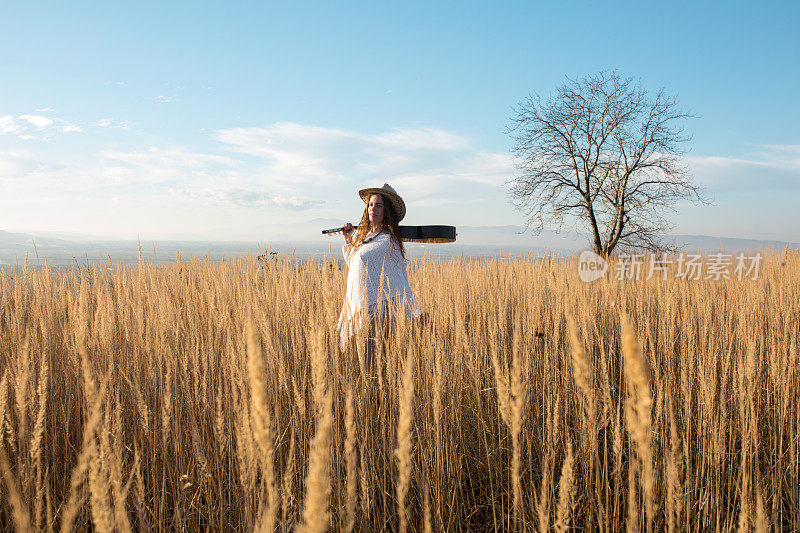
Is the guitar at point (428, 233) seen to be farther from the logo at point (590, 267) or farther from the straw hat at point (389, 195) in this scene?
the logo at point (590, 267)

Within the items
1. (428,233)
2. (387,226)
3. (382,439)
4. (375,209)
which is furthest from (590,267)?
(382,439)

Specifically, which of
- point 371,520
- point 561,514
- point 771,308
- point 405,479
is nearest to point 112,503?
point 371,520

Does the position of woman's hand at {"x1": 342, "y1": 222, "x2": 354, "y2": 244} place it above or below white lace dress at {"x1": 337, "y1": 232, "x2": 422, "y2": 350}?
above

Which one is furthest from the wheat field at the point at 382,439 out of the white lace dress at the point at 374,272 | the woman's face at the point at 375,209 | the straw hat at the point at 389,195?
the straw hat at the point at 389,195

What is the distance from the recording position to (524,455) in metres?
1.76

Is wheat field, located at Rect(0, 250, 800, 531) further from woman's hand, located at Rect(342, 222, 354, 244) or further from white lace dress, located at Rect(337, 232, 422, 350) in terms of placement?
woman's hand, located at Rect(342, 222, 354, 244)

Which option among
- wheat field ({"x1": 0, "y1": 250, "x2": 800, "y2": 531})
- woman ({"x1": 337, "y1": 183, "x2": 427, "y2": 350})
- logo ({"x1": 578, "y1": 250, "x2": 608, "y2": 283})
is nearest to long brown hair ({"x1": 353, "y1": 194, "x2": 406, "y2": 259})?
woman ({"x1": 337, "y1": 183, "x2": 427, "y2": 350})

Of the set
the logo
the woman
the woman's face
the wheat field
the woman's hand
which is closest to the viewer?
the wheat field

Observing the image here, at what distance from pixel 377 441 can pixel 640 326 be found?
2262 millimetres

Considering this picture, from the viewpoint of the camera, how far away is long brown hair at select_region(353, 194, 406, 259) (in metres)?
3.14

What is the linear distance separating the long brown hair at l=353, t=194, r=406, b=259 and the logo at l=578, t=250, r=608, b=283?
2.81 metres

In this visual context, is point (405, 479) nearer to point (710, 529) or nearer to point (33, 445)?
point (33, 445)

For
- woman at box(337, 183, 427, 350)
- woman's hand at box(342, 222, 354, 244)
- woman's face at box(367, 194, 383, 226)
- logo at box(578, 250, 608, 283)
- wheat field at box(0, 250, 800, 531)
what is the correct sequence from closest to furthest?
wheat field at box(0, 250, 800, 531) < woman at box(337, 183, 427, 350) < woman's face at box(367, 194, 383, 226) < woman's hand at box(342, 222, 354, 244) < logo at box(578, 250, 608, 283)

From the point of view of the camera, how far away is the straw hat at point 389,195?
122 inches
